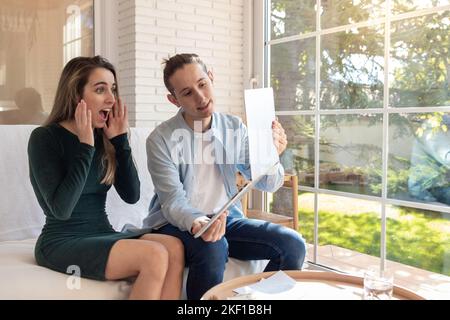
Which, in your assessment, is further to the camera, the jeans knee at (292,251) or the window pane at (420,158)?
the window pane at (420,158)

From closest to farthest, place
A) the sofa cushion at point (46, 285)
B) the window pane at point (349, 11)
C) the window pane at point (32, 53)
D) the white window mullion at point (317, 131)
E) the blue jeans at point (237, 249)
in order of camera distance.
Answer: the sofa cushion at point (46, 285) → the blue jeans at point (237, 249) → the window pane at point (349, 11) → the window pane at point (32, 53) → the white window mullion at point (317, 131)

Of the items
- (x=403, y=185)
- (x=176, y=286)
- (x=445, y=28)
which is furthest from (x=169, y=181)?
(x=445, y=28)

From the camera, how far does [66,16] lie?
2.81 m

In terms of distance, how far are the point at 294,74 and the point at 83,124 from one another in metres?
1.84

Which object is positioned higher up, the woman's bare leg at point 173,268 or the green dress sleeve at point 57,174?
the green dress sleeve at point 57,174

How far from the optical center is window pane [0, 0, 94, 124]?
264cm

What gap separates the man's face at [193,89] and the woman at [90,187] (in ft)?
0.72

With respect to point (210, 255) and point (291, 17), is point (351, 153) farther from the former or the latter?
point (210, 255)

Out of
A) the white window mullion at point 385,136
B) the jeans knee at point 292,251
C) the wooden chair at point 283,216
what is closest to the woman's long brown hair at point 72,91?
the jeans knee at point 292,251

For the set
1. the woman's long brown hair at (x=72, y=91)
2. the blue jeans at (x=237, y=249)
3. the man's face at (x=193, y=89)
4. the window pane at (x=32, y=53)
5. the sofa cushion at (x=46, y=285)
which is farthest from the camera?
the window pane at (x=32, y=53)

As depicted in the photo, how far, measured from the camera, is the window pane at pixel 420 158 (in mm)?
2186

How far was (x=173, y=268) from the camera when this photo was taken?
1447 millimetres

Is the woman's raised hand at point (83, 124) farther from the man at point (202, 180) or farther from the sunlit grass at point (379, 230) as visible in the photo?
the sunlit grass at point (379, 230)

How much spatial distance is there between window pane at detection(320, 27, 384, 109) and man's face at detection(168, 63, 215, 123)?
116 cm
